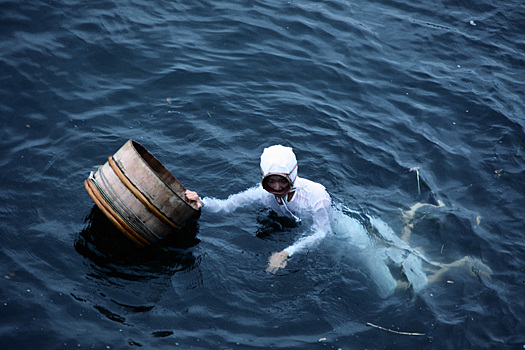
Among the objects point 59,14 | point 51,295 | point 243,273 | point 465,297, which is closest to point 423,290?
point 465,297

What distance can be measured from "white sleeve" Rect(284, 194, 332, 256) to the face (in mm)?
576

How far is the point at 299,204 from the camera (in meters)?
6.14

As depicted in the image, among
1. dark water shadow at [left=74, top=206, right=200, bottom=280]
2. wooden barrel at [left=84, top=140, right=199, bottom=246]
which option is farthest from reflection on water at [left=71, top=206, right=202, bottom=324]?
wooden barrel at [left=84, top=140, right=199, bottom=246]

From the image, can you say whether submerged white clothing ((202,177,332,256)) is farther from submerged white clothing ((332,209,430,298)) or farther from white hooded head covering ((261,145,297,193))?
white hooded head covering ((261,145,297,193))

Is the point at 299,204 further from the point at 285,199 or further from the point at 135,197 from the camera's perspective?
the point at 135,197

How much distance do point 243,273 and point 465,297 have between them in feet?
8.73

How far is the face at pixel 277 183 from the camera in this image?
555cm

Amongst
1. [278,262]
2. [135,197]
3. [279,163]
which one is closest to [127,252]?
[135,197]

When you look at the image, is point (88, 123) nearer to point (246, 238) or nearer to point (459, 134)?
point (246, 238)

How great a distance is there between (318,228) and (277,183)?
84 centimetres

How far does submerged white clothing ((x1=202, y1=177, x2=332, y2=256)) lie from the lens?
5852 millimetres

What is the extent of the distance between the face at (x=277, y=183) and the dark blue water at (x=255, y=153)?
0.88m

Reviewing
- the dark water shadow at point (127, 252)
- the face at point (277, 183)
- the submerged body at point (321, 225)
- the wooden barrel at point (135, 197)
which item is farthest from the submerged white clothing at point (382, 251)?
the wooden barrel at point (135, 197)

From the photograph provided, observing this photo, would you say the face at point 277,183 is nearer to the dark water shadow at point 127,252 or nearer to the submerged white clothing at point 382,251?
the submerged white clothing at point 382,251
